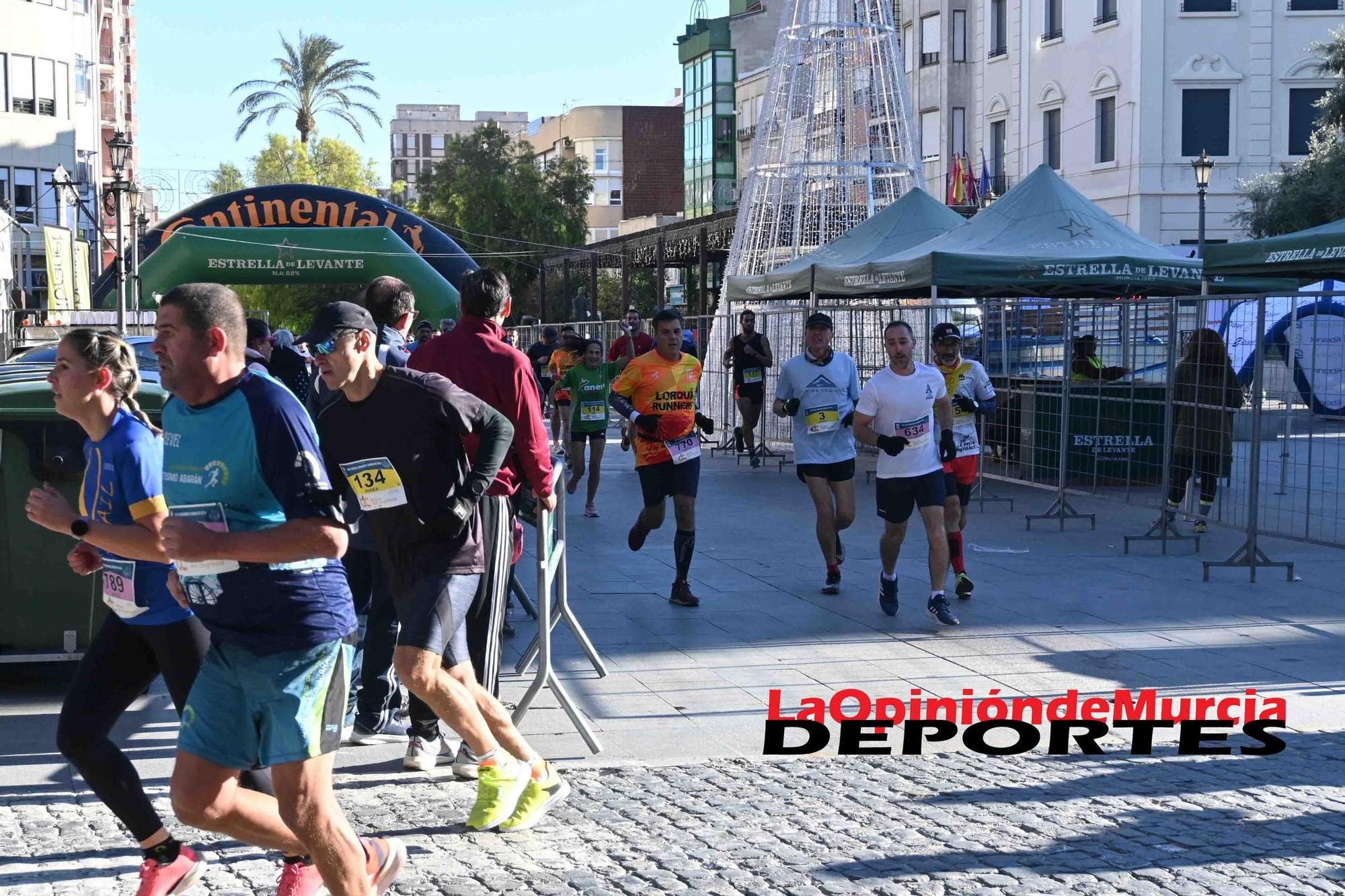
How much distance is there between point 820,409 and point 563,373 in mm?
8866

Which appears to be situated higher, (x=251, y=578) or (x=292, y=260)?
(x=292, y=260)

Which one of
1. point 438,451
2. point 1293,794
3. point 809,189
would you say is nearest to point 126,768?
point 438,451

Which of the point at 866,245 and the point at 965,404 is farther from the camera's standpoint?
the point at 866,245

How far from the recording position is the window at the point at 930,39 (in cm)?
4884

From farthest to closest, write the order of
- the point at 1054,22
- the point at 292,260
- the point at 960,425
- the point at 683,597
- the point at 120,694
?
the point at 1054,22 < the point at 292,260 < the point at 960,425 < the point at 683,597 < the point at 120,694

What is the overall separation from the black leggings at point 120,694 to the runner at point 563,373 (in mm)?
9663

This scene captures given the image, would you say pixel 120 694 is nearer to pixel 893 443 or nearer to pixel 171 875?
pixel 171 875

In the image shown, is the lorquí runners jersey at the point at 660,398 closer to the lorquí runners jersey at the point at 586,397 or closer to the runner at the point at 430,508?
the runner at the point at 430,508

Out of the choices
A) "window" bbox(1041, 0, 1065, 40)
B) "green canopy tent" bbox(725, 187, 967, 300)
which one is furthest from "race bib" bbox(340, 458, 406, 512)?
"window" bbox(1041, 0, 1065, 40)

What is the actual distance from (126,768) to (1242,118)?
39508 mm

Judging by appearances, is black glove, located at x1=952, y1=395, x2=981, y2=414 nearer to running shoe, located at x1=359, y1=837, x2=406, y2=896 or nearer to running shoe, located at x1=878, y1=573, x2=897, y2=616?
running shoe, located at x1=878, y1=573, x2=897, y2=616

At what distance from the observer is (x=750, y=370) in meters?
20.2

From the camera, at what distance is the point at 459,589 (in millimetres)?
5336

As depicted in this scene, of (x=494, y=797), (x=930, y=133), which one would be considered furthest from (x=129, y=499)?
(x=930, y=133)
